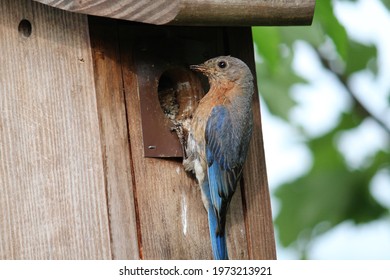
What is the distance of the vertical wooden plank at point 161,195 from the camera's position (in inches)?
162

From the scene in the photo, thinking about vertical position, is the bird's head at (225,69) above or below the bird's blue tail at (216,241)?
above

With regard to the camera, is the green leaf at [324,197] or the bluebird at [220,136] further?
the green leaf at [324,197]

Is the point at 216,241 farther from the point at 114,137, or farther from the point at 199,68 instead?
the point at 199,68

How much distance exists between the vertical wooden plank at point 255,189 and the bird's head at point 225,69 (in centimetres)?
11

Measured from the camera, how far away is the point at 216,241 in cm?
430

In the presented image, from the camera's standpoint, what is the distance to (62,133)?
408 cm

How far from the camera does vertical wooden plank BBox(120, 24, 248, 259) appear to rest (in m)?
4.12

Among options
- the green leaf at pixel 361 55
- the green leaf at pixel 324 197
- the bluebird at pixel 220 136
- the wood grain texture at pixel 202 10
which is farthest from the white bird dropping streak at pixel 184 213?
the green leaf at pixel 361 55

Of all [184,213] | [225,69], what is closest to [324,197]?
[225,69]

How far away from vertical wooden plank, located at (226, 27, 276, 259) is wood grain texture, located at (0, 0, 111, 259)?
0.84m

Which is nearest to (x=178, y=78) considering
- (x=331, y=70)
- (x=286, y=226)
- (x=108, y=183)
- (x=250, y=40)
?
(x=250, y=40)

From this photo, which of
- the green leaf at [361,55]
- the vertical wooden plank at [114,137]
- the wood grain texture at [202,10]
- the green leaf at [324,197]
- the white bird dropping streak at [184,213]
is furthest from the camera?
the green leaf at [324,197]

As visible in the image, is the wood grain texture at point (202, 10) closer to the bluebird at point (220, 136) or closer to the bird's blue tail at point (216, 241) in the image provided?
the bluebird at point (220, 136)

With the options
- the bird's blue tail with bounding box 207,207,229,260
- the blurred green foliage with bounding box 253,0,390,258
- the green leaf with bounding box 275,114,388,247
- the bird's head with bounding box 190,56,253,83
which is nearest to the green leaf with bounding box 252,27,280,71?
the blurred green foliage with bounding box 253,0,390,258
